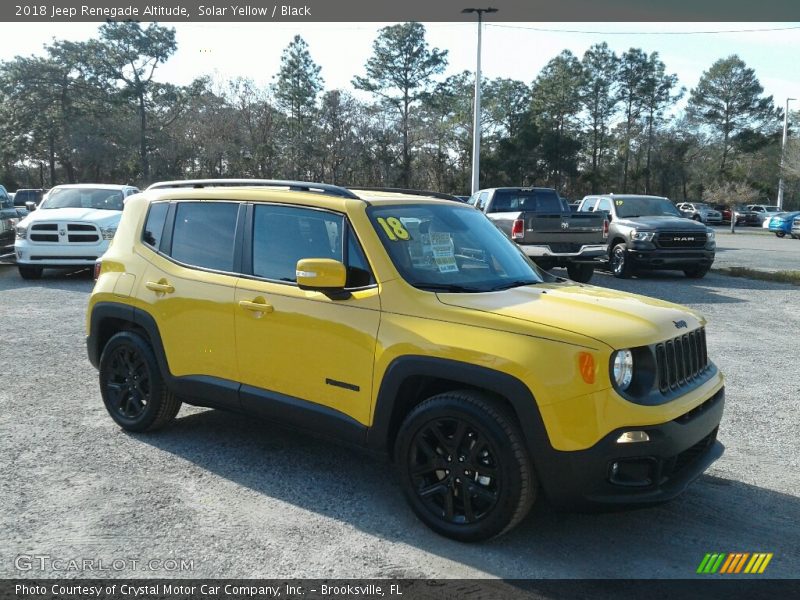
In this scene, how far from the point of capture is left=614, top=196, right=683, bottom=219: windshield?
653 inches

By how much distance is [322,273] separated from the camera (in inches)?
154

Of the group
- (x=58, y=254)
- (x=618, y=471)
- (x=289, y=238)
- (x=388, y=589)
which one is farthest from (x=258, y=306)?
(x=58, y=254)

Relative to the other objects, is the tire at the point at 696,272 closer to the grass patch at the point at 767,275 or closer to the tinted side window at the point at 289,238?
the grass patch at the point at 767,275

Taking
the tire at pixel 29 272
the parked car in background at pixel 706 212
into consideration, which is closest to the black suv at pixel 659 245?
the tire at pixel 29 272

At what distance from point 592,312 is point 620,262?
41.8ft

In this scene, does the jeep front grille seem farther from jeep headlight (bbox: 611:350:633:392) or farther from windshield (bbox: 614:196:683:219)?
windshield (bbox: 614:196:683:219)

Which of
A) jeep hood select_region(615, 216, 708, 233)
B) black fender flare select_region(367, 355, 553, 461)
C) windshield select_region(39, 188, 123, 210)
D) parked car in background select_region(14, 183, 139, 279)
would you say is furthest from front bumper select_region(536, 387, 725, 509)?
windshield select_region(39, 188, 123, 210)

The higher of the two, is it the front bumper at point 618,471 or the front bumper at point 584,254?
the front bumper at point 584,254

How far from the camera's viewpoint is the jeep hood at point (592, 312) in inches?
137

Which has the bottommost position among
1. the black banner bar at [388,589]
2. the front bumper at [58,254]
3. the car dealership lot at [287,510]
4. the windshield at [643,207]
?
the black banner bar at [388,589]

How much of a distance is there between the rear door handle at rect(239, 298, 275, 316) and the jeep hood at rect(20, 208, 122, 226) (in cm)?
1119

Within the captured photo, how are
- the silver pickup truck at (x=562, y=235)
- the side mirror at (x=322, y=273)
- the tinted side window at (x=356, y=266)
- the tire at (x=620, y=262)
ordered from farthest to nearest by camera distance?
the tire at (x=620, y=262) → the silver pickup truck at (x=562, y=235) → the tinted side window at (x=356, y=266) → the side mirror at (x=322, y=273)

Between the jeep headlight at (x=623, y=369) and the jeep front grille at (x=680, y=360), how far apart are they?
0.19 m

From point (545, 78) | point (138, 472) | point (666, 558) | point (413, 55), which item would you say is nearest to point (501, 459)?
point (666, 558)
